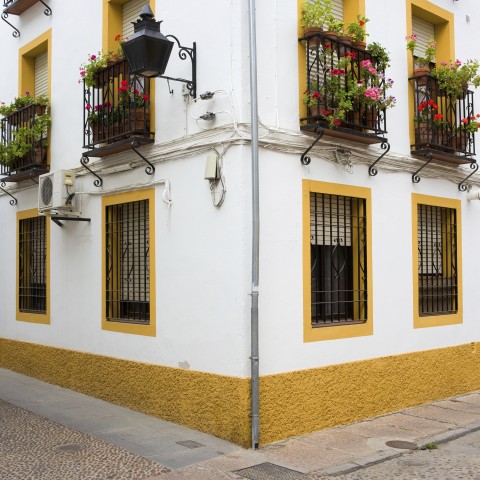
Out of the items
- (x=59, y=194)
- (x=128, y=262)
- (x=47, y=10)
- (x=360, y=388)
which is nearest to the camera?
(x=360, y=388)

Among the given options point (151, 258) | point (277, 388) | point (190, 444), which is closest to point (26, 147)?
point (151, 258)

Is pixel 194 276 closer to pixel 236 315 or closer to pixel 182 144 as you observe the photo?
pixel 236 315

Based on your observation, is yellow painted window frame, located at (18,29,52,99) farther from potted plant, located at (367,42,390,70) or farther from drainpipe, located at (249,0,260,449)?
potted plant, located at (367,42,390,70)

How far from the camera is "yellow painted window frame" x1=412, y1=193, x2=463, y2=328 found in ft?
29.0

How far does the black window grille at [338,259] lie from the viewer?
788cm

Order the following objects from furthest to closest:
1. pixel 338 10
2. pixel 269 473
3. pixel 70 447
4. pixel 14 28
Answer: pixel 14 28 → pixel 338 10 → pixel 70 447 → pixel 269 473

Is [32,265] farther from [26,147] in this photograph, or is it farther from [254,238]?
[254,238]

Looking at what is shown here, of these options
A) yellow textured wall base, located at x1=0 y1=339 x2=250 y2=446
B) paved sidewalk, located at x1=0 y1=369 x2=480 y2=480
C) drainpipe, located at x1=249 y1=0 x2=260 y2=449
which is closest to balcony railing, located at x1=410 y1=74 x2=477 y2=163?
drainpipe, located at x1=249 y1=0 x2=260 y2=449

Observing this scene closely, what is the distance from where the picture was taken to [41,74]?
1105cm

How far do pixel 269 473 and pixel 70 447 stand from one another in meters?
2.14

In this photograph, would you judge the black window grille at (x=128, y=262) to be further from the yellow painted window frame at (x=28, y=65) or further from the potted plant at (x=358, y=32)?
the yellow painted window frame at (x=28, y=65)

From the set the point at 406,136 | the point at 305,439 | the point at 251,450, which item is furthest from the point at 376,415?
the point at 406,136

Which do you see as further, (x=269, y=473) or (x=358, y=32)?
(x=358, y=32)

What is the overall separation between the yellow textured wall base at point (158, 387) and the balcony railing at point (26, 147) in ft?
9.22
